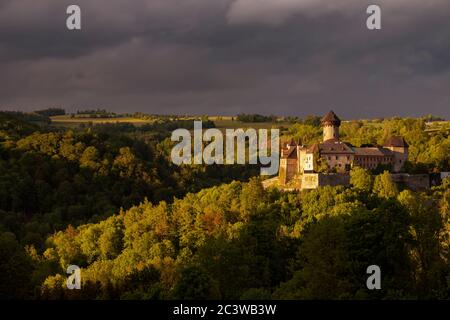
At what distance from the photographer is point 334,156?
311 ft

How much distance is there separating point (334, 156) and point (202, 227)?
61.9 feet

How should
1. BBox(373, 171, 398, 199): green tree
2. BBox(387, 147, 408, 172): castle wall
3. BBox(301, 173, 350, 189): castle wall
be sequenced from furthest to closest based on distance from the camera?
1. BBox(387, 147, 408, 172): castle wall
2. BBox(301, 173, 350, 189): castle wall
3. BBox(373, 171, 398, 199): green tree

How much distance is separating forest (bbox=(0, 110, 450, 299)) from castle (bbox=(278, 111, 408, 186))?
9.32ft

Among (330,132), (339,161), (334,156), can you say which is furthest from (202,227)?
(330,132)

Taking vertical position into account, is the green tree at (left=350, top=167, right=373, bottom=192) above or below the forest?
above

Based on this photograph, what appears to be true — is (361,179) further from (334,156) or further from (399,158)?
(399,158)

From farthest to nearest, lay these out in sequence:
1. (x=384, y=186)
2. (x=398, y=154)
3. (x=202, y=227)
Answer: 1. (x=398, y=154)
2. (x=202, y=227)
3. (x=384, y=186)

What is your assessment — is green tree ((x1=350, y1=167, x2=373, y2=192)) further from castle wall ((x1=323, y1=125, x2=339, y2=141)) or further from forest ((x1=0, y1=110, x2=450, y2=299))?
castle wall ((x1=323, y1=125, x2=339, y2=141))

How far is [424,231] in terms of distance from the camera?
60.1 meters

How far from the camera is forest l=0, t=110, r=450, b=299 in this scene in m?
55.4

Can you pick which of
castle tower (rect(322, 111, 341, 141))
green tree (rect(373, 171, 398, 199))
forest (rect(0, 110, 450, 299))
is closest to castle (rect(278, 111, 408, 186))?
castle tower (rect(322, 111, 341, 141))
